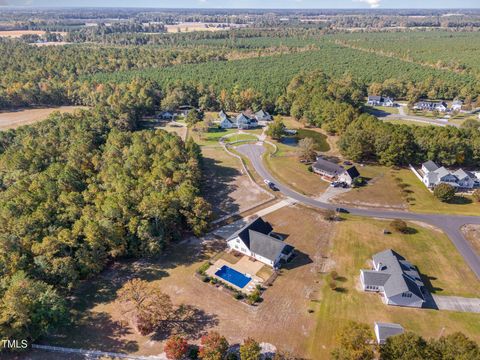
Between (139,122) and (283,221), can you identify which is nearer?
(283,221)

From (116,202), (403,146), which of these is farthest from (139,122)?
(403,146)

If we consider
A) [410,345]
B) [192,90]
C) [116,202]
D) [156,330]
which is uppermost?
[192,90]

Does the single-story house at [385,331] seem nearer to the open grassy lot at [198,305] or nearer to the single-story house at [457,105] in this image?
the open grassy lot at [198,305]

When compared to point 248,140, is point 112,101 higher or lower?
higher

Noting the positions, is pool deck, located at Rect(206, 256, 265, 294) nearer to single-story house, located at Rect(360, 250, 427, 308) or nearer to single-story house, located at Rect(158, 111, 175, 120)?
single-story house, located at Rect(360, 250, 427, 308)

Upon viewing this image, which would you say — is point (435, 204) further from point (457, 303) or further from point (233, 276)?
point (233, 276)

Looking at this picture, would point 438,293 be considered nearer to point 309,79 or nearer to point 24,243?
point 24,243

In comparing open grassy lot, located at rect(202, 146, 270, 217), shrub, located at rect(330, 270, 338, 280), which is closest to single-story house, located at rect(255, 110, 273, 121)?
open grassy lot, located at rect(202, 146, 270, 217)
